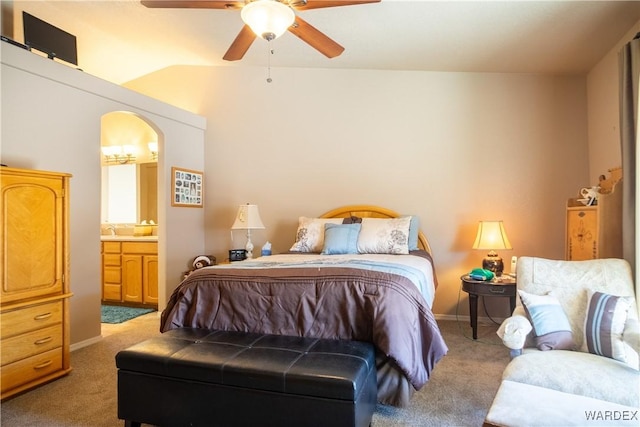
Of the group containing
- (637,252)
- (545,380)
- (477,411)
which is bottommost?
(477,411)

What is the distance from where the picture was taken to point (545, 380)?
5.42 ft

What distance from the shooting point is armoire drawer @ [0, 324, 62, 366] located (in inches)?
90.7

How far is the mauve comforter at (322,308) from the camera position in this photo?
201 centimetres

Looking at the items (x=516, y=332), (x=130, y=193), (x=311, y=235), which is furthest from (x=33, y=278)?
(x=130, y=193)

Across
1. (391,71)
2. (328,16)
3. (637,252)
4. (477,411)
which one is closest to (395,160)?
(391,71)

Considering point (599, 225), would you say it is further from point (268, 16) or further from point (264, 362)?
point (268, 16)

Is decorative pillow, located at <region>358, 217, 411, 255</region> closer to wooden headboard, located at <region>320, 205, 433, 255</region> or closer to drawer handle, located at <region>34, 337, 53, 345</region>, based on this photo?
wooden headboard, located at <region>320, 205, 433, 255</region>

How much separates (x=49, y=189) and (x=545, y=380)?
319cm

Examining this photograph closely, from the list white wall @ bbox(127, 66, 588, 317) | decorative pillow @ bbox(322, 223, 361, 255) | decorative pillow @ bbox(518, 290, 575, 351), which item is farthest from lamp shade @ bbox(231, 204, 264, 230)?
decorative pillow @ bbox(518, 290, 575, 351)

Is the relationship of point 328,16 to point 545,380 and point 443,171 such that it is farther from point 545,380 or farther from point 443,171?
point 545,380

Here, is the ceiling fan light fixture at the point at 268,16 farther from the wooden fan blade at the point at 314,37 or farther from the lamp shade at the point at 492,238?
the lamp shade at the point at 492,238

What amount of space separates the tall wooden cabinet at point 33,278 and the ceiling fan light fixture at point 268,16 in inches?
70.0

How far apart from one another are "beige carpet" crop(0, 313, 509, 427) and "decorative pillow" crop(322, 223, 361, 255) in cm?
126

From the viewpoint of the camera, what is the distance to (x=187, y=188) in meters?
4.54
